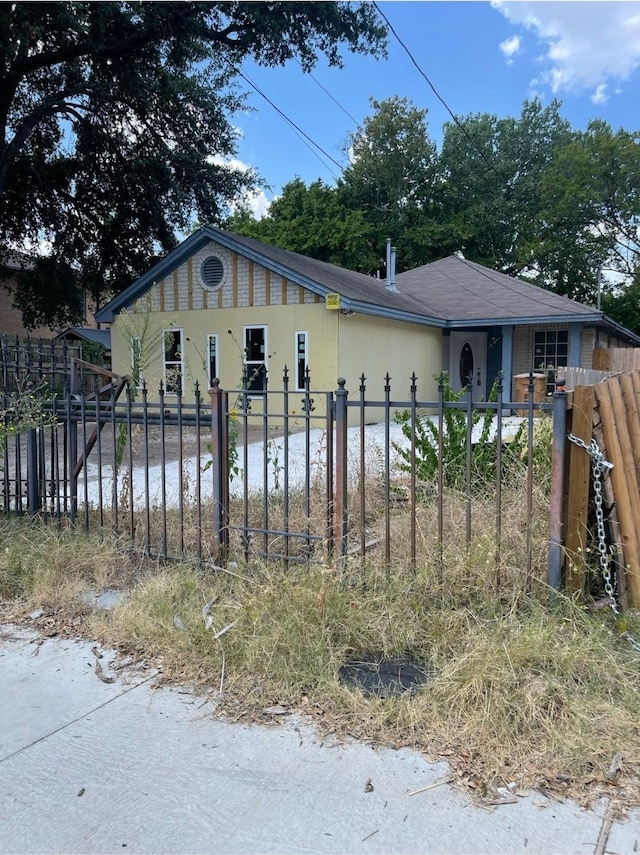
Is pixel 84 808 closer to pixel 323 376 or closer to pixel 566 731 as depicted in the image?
pixel 566 731

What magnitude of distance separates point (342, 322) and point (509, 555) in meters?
10.6

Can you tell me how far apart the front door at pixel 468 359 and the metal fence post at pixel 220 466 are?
47.3 ft

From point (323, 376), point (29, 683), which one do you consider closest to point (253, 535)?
point (29, 683)

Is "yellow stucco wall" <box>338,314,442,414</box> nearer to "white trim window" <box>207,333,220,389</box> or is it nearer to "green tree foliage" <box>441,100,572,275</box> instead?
"white trim window" <box>207,333,220,389</box>

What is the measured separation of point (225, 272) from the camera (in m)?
15.1

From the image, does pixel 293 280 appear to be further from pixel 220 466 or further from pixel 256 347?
pixel 220 466

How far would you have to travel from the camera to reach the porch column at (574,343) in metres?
16.3

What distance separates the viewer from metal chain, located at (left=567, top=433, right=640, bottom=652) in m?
3.24

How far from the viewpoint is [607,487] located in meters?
3.40

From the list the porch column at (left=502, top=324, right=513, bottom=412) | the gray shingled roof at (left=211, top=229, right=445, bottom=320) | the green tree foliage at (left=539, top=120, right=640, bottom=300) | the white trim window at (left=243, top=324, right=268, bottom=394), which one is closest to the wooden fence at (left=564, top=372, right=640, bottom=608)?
the gray shingled roof at (left=211, top=229, right=445, bottom=320)

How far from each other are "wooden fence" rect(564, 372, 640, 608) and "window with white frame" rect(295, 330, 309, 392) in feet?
35.2

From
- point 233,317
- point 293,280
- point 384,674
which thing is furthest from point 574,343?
point 384,674

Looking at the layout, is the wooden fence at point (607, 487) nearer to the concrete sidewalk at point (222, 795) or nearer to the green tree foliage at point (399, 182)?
the concrete sidewalk at point (222, 795)

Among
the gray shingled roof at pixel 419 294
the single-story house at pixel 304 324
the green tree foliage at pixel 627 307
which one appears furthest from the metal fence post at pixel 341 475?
the green tree foliage at pixel 627 307
